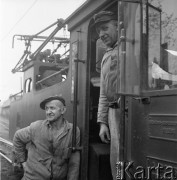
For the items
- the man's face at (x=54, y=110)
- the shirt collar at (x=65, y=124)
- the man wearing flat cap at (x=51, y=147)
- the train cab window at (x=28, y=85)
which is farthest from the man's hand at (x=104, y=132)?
the train cab window at (x=28, y=85)

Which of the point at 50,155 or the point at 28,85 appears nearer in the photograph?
the point at 50,155

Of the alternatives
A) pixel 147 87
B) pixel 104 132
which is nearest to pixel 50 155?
pixel 104 132

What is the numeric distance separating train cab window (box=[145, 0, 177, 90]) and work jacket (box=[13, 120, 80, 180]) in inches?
60.7

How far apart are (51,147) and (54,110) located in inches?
16.8

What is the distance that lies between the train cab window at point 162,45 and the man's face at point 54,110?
1.74 m

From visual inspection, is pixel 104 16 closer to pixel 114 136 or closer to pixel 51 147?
pixel 114 136

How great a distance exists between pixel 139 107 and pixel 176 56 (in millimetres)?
477

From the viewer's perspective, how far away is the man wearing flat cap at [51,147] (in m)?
3.66

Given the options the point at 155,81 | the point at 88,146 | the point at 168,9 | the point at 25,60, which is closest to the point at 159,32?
the point at 168,9

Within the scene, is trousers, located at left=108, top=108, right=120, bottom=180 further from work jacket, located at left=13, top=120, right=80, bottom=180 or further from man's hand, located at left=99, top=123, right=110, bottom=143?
work jacket, located at left=13, top=120, right=80, bottom=180

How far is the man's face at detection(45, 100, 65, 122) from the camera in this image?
380 cm

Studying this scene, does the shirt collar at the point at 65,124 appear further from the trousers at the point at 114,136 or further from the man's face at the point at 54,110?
the trousers at the point at 114,136

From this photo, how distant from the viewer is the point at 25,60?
295 inches

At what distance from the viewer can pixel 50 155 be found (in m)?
3.73
